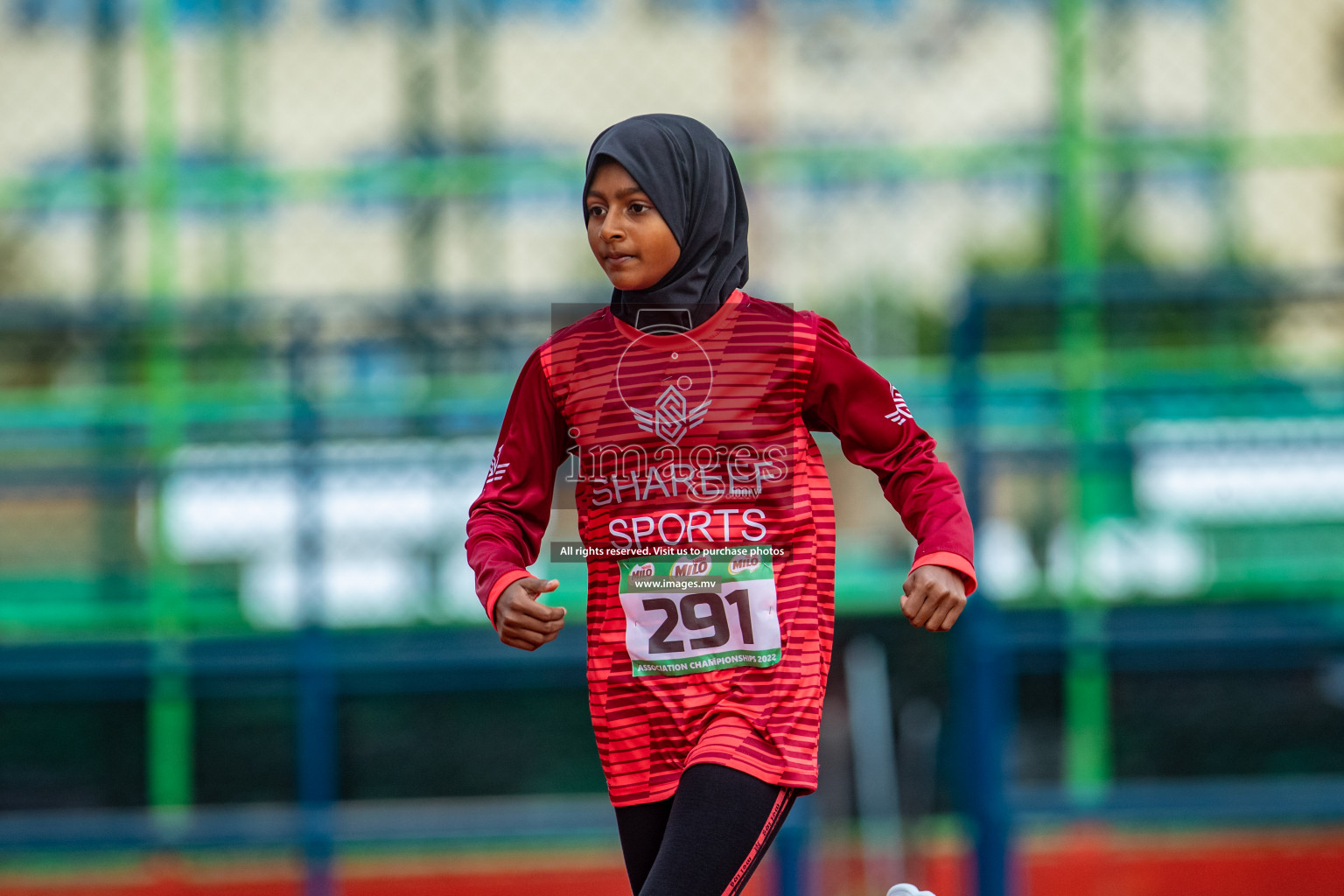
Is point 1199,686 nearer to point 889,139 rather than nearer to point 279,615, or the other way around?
point 889,139

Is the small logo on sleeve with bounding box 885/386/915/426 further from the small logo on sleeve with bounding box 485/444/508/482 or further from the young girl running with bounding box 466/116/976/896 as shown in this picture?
the small logo on sleeve with bounding box 485/444/508/482

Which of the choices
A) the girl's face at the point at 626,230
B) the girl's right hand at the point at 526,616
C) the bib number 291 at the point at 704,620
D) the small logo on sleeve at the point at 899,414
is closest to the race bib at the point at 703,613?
the bib number 291 at the point at 704,620

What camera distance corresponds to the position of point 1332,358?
5266mm

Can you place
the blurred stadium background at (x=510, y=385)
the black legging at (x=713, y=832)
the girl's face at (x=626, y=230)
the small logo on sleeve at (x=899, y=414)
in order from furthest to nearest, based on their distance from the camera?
1. the blurred stadium background at (x=510, y=385)
2. the small logo on sleeve at (x=899, y=414)
3. the girl's face at (x=626, y=230)
4. the black legging at (x=713, y=832)

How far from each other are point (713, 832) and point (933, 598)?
1.30ft

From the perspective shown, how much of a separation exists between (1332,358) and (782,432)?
13.5 ft

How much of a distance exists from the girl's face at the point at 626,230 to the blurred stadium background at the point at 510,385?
250cm

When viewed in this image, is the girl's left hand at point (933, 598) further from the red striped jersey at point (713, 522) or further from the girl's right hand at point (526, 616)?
the girl's right hand at point (526, 616)

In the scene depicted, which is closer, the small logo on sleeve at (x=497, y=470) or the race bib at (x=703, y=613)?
the race bib at (x=703, y=613)

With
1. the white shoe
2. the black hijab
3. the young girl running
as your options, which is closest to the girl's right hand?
the young girl running

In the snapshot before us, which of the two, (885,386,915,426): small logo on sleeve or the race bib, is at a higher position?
(885,386,915,426): small logo on sleeve

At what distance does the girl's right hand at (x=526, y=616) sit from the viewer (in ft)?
5.61

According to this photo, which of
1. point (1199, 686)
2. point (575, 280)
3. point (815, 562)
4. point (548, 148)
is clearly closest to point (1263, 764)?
point (1199, 686)

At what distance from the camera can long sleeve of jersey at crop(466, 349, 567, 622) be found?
196 cm
